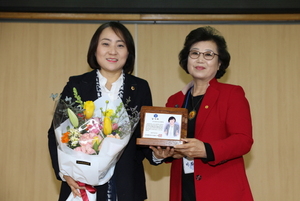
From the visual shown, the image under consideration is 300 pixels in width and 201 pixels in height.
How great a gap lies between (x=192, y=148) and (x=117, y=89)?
2.06 ft

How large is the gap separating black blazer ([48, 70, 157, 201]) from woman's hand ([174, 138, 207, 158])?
31cm

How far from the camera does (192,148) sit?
200 centimetres

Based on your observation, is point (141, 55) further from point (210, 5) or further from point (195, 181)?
point (195, 181)

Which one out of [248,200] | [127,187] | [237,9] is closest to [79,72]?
[237,9]

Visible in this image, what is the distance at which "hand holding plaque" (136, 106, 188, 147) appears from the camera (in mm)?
2014

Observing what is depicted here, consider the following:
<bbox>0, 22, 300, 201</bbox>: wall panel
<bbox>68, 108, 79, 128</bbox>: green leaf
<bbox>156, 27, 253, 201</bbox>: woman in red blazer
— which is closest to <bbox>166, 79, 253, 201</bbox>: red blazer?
<bbox>156, 27, 253, 201</bbox>: woman in red blazer

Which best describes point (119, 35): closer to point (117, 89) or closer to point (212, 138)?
point (117, 89)

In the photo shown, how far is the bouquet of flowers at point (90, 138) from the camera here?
179cm

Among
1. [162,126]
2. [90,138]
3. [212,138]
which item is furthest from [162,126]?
[90,138]

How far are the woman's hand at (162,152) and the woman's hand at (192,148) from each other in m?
0.09

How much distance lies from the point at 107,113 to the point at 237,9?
2.18 m

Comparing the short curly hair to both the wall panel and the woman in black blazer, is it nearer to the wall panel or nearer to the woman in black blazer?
the woman in black blazer

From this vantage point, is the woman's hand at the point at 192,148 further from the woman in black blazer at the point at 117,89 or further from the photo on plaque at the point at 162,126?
the woman in black blazer at the point at 117,89

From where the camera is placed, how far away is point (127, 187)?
202 centimetres
